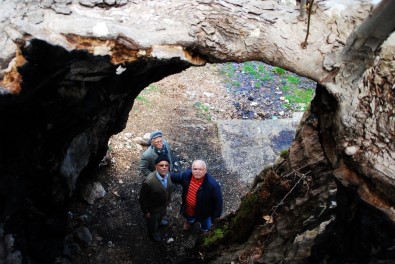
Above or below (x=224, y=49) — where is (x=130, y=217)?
below

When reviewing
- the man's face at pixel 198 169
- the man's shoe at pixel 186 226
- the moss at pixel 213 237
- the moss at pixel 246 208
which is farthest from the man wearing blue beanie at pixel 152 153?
the moss at pixel 246 208

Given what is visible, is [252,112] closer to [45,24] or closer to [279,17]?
[279,17]

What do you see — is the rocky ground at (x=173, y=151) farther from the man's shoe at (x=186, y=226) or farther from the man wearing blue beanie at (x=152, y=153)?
the man wearing blue beanie at (x=152, y=153)

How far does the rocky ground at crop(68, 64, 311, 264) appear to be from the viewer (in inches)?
244

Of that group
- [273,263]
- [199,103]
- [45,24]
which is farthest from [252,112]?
[45,24]

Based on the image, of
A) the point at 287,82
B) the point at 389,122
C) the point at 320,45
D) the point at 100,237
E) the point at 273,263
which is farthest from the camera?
the point at 287,82

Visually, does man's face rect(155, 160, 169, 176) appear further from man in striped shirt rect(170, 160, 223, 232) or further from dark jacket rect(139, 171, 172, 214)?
man in striped shirt rect(170, 160, 223, 232)

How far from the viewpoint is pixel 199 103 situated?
9109 mm

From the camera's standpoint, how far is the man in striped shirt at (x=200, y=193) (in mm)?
5473

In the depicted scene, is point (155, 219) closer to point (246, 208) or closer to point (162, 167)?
point (162, 167)

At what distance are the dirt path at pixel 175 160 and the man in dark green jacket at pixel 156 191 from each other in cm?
51

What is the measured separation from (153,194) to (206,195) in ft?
2.25

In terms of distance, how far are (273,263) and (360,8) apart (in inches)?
108

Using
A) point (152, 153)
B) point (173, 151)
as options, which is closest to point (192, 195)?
point (152, 153)
